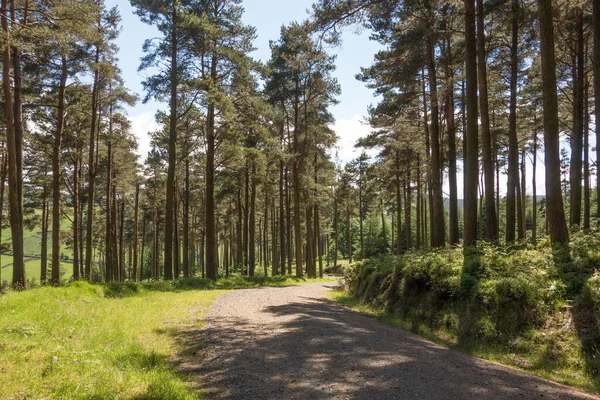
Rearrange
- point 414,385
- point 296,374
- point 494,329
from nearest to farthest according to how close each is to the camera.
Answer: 1. point 414,385
2. point 296,374
3. point 494,329

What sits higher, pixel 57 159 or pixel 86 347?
pixel 57 159

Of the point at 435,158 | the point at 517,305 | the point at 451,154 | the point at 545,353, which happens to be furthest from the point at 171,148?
the point at 545,353

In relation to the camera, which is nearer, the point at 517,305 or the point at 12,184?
the point at 517,305

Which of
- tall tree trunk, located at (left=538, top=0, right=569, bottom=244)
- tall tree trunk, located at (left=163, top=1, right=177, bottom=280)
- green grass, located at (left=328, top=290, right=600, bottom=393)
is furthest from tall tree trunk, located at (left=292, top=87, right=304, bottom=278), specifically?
green grass, located at (left=328, top=290, right=600, bottom=393)

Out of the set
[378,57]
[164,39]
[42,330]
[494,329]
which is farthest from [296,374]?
[164,39]

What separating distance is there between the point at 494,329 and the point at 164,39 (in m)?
18.6

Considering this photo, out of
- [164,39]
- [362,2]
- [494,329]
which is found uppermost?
[164,39]

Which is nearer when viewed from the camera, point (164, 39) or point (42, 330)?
point (42, 330)

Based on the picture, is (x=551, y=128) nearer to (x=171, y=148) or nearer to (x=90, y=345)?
(x=90, y=345)

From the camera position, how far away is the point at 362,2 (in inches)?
418

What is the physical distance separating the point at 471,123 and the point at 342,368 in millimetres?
9386

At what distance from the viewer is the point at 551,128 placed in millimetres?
9469

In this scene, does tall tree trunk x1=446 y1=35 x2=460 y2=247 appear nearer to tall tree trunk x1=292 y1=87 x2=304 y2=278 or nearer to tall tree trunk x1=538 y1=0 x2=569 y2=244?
tall tree trunk x1=538 y1=0 x2=569 y2=244

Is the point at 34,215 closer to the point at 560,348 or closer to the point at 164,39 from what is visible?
the point at 164,39
